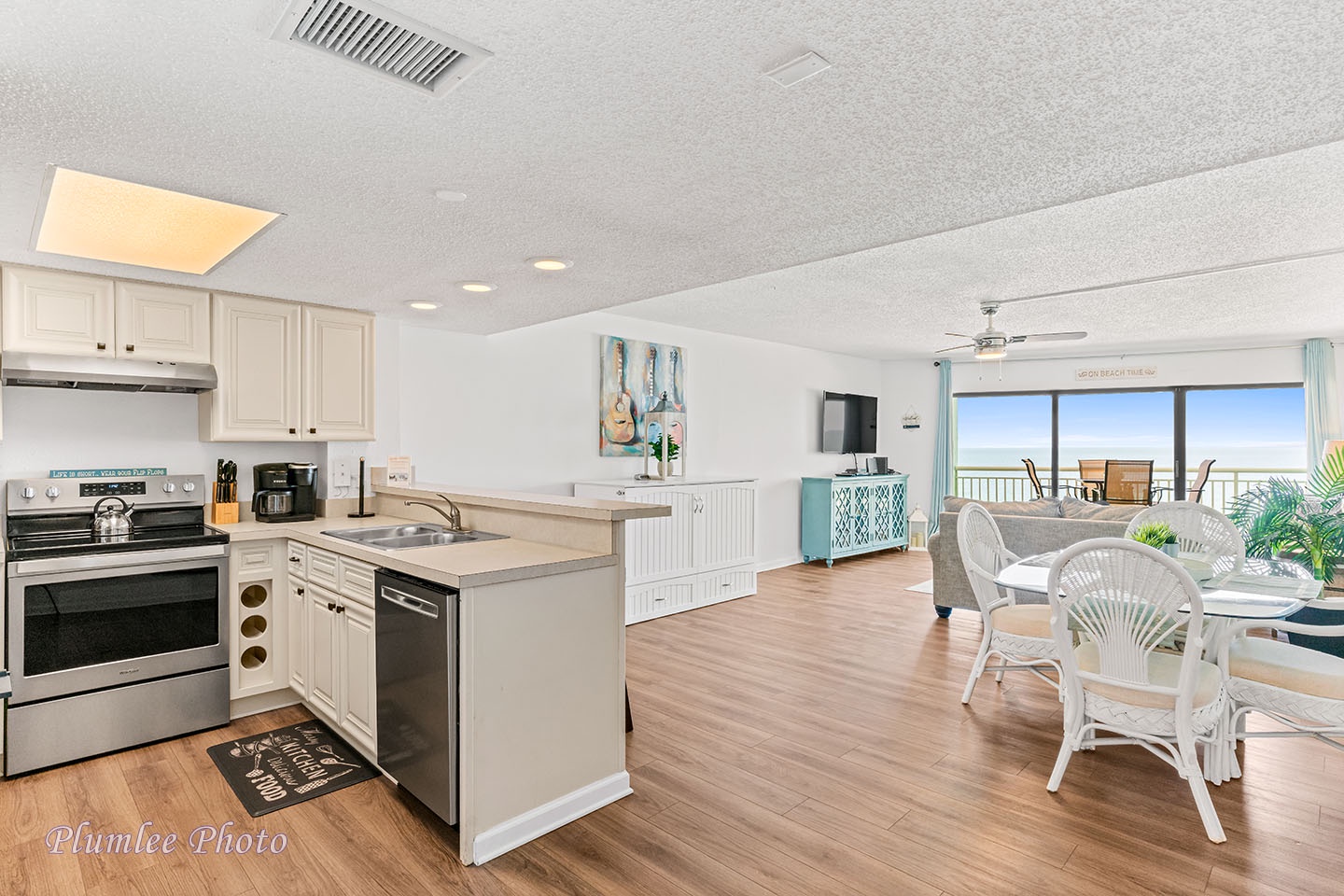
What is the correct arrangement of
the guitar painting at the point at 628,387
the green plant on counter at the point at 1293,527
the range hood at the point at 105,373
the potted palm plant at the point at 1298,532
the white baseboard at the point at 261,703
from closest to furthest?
the range hood at the point at 105,373, the white baseboard at the point at 261,703, the potted palm plant at the point at 1298,532, the green plant on counter at the point at 1293,527, the guitar painting at the point at 628,387

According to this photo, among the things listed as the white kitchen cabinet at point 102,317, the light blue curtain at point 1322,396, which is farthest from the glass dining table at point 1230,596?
the light blue curtain at point 1322,396

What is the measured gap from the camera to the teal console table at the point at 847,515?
7.75 meters

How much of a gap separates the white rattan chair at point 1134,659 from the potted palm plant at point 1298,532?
7.16 feet

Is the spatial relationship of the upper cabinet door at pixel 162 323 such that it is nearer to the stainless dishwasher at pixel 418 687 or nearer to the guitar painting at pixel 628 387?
the stainless dishwasher at pixel 418 687

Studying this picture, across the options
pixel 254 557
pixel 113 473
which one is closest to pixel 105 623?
pixel 254 557

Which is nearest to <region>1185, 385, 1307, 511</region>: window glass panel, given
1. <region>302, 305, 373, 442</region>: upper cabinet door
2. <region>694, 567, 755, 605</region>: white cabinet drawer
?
<region>694, 567, 755, 605</region>: white cabinet drawer

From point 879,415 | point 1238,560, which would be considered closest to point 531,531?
point 1238,560

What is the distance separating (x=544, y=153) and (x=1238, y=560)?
3761mm

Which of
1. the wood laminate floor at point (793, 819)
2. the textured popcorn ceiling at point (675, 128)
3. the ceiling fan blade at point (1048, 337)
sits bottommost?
the wood laminate floor at point (793, 819)

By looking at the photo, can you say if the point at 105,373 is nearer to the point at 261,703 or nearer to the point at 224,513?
the point at 224,513

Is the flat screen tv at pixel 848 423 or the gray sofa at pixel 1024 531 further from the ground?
the flat screen tv at pixel 848 423

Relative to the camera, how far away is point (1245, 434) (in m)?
8.34

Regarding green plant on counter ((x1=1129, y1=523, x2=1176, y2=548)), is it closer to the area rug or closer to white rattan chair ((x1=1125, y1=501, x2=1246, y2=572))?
white rattan chair ((x1=1125, y1=501, x2=1246, y2=572))

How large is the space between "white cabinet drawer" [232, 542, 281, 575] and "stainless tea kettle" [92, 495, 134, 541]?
45 cm
